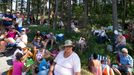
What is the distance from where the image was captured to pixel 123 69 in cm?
1305

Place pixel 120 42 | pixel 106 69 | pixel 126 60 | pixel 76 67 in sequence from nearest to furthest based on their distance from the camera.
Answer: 1. pixel 76 67
2. pixel 106 69
3. pixel 126 60
4. pixel 120 42

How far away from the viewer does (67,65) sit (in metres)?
7.21

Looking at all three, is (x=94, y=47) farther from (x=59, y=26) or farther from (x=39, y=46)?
(x=59, y=26)

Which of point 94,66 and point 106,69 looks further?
point 106,69

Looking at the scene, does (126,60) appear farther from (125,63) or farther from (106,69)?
(106,69)

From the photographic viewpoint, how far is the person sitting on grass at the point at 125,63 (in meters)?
12.9

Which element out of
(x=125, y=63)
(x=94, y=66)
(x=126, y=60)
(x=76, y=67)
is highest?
(x=76, y=67)

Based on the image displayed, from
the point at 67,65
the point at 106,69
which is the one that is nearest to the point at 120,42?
the point at 106,69

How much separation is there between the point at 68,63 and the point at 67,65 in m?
0.06

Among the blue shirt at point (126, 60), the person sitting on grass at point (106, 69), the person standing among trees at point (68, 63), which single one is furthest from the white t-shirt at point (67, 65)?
the blue shirt at point (126, 60)

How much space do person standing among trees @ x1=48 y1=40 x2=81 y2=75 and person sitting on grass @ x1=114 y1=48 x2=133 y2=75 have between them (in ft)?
19.5

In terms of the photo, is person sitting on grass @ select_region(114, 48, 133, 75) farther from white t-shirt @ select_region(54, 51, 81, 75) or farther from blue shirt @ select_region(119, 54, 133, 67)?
white t-shirt @ select_region(54, 51, 81, 75)

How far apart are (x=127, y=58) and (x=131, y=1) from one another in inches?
843

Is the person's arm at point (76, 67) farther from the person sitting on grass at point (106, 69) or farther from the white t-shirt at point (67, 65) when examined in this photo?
the person sitting on grass at point (106, 69)
